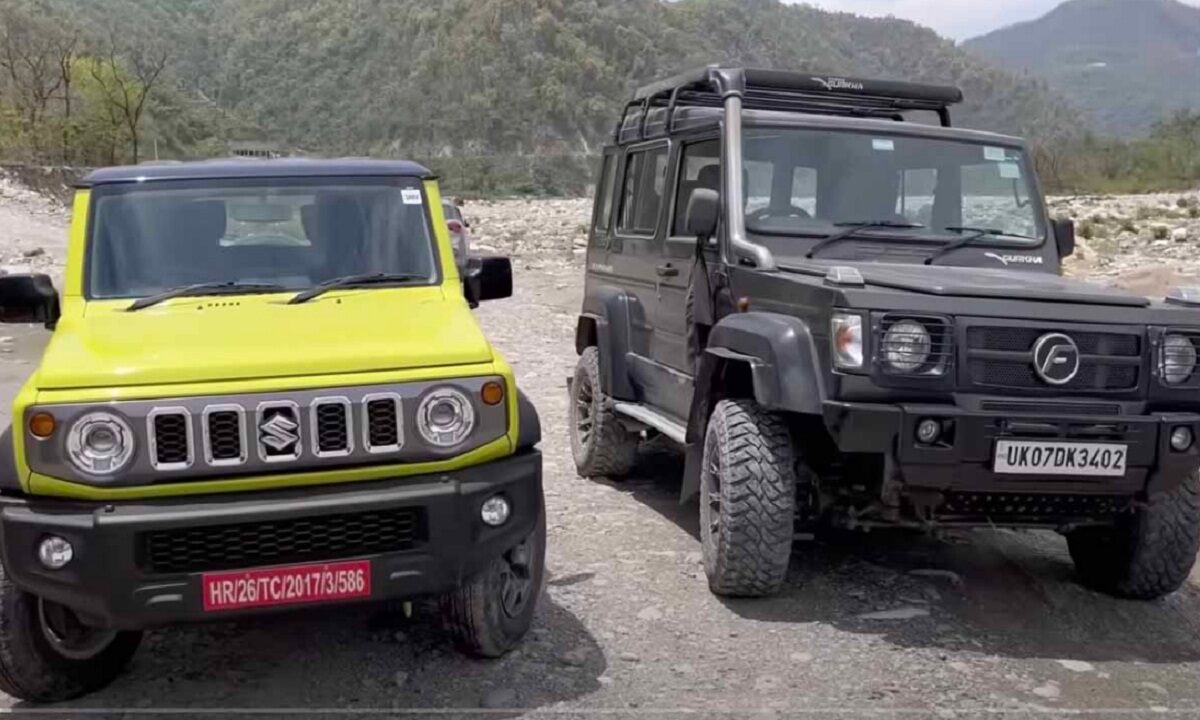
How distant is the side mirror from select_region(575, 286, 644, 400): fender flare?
137cm

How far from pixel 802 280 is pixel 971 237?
1416 millimetres

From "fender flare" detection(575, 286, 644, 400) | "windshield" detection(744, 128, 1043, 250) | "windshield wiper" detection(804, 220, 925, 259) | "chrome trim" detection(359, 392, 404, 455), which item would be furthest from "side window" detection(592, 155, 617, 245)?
"chrome trim" detection(359, 392, 404, 455)

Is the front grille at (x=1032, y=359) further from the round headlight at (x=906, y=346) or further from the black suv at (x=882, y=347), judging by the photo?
the round headlight at (x=906, y=346)

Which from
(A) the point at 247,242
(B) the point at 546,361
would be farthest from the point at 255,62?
(A) the point at 247,242

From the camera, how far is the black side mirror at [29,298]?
15.2 ft

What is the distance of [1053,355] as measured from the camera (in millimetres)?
4684

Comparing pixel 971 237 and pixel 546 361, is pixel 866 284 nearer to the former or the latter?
pixel 971 237

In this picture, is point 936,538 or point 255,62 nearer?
point 936,538

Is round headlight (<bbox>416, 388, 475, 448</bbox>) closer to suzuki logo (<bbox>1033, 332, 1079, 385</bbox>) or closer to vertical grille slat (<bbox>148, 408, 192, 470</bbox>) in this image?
vertical grille slat (<bbox>148, 408, 192, 470</bbox>)

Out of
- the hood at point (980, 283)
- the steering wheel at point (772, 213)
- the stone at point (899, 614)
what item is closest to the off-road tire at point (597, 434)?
the steering wheel at point (772, 213)

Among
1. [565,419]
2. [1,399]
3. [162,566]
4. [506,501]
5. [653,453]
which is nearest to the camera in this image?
[162,566]

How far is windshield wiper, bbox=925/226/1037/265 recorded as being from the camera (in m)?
5.88

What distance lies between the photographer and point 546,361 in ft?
40.2

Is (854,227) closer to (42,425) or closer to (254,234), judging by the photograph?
(254,234)
